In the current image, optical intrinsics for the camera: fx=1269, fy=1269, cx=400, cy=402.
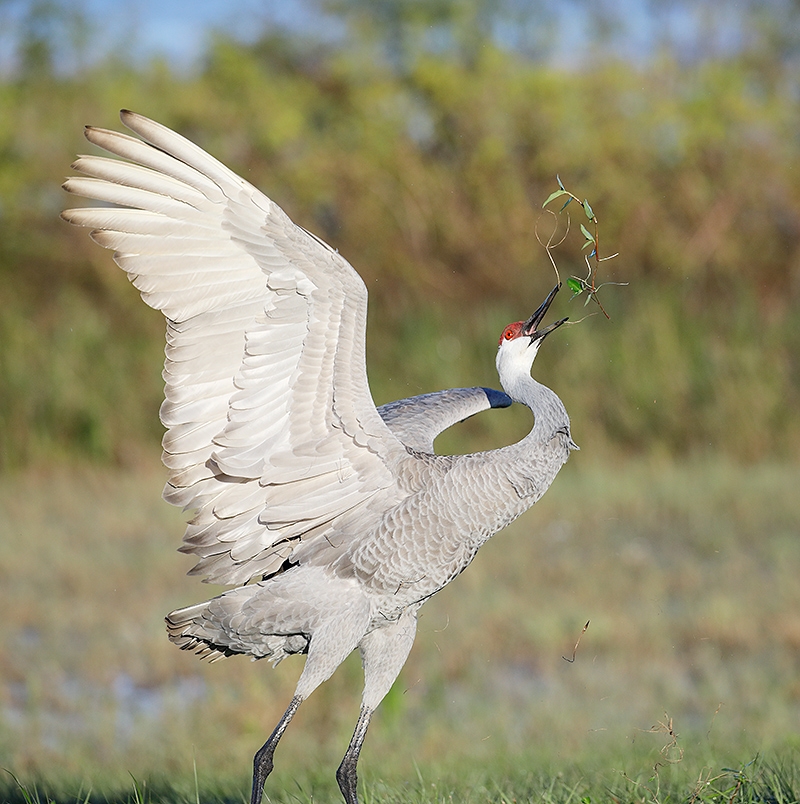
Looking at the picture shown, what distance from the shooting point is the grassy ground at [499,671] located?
15.4 ft

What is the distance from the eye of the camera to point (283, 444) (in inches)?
154

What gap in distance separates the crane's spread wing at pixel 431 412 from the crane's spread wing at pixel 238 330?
1.46 feet

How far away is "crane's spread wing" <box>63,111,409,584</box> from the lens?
3695mm

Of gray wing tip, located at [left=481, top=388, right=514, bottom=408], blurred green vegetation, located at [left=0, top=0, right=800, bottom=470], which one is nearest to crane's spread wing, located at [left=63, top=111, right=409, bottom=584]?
gray wing tip, located at [left=481, top=388, right=514, bottom=408]

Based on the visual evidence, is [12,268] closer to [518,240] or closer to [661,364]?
[518,240]

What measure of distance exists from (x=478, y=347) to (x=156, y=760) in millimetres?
7631

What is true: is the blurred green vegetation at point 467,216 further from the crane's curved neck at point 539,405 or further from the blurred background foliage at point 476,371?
the crane's curved neck at point 539,405

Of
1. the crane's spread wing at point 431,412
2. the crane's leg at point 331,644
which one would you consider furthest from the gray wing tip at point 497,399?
the crane's leg at point 331,644

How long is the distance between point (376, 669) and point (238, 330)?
4.09 feet

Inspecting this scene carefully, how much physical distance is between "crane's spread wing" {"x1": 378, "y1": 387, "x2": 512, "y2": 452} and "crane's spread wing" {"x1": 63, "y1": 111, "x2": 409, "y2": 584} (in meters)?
0.45

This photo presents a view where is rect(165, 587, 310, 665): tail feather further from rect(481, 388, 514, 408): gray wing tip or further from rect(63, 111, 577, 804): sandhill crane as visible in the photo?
rect(481, 388, 514, 408): gray wing tip

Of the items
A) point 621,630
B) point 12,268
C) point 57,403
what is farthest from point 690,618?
point 12,268

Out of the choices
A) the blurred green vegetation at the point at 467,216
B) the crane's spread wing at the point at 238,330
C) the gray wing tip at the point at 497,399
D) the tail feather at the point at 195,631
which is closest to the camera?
the crane's spread wing at the point at 238,330

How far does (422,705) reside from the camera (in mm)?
6438
